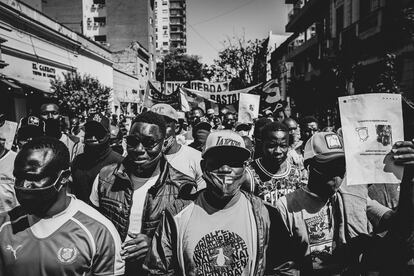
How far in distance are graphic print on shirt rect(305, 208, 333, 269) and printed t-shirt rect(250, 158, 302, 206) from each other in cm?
83

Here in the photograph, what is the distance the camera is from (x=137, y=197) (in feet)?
9.58

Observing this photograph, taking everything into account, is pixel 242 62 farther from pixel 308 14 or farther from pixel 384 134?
pixel 384 134

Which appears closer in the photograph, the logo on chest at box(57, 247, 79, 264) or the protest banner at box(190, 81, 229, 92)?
the logo on chest at box(57, 247, 79, 264)

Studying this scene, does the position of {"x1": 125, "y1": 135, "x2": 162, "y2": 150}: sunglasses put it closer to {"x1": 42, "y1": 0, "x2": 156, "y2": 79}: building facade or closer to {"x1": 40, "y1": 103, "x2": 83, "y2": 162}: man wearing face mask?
{"x1": 40, "y1": 103, "x2": 83, "y2": 162}: man wearing face mask

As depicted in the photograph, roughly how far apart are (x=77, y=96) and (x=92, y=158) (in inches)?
599

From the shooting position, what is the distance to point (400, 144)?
1.95m

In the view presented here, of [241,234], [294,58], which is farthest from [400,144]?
[294,58]

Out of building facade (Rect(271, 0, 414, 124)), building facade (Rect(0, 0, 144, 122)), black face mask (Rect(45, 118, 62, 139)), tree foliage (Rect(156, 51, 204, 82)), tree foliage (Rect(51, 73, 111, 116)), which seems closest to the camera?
black face mask (Rect(45, 118, 62, 139))

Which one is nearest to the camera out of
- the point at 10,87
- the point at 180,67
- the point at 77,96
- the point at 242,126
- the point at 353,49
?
the point at 242,126

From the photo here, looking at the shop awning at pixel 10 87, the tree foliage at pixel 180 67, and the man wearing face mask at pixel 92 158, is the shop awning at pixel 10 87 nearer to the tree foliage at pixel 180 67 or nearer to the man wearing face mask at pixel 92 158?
the man wearing face mask at pixel 92 158

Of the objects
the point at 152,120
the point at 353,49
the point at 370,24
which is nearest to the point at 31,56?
the point at 353,49

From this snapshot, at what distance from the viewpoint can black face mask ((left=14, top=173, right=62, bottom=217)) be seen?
200 centimetres

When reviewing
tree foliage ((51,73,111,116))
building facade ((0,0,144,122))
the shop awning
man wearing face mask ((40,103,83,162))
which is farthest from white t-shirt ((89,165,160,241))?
tree foliage ((51,73,111,116))

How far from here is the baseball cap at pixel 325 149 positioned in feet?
8.30
